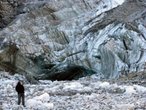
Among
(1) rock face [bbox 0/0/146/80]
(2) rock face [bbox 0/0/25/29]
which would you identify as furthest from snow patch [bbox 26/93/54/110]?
(2) rock face [bbox 0/0/25/29]

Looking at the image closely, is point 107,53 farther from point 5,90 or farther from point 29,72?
point 5,90

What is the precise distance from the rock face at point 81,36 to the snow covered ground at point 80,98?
9.43m

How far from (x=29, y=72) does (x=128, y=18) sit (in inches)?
490

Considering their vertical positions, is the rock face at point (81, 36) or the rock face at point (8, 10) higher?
the rock face at point (8, 10)

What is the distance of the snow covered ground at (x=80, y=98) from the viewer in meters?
24.2

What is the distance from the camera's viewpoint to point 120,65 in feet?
145

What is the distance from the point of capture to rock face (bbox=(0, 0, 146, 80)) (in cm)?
4484

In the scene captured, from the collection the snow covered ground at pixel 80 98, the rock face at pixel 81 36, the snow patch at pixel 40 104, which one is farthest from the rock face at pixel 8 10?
the snow patch at pixel 40 104

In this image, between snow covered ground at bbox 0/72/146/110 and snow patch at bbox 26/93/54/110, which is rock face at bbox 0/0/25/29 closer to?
snow covered ground at bbox 0/72/146/110

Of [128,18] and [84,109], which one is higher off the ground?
[128,18]

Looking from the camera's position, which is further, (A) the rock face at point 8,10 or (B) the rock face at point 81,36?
(A) the rock face at point 8,10

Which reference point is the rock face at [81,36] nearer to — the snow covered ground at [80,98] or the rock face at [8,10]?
the rock face at [8,10]

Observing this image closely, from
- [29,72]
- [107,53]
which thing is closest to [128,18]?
[107,53]

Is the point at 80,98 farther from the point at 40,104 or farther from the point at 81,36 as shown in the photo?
the point at 81,36
